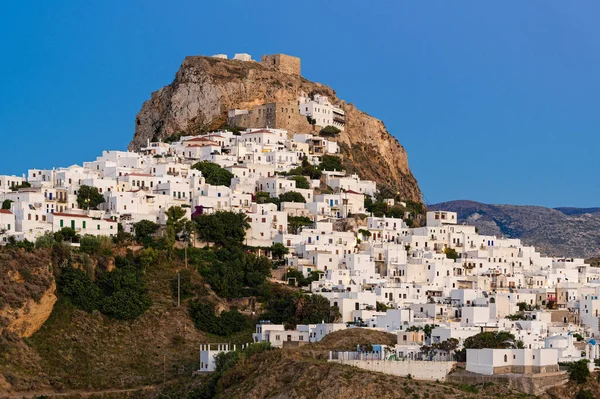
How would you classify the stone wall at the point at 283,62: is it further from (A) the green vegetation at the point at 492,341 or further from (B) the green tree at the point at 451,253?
(A) the green vegetation at the point at 492,341

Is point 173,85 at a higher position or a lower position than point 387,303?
higher

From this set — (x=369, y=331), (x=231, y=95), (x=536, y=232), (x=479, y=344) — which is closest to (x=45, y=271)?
(x=369, y=331)

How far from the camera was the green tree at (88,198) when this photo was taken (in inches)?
2970

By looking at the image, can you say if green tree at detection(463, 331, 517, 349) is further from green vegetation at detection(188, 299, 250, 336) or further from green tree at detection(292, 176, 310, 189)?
green tree at detection(292, 176, 310, 189)

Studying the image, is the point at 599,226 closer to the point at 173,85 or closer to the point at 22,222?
the point at 173,85

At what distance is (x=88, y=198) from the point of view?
75.7 meters

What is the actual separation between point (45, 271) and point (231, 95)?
3675cm

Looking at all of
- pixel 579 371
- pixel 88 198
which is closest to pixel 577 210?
pixel 88 198

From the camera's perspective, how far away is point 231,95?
326 ft

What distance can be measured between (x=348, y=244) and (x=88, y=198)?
1498cm

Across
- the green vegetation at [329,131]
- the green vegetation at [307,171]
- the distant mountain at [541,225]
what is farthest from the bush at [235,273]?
the distant mountain at [541,225]

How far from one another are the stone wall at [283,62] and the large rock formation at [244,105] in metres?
1.07

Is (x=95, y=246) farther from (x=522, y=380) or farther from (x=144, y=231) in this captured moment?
(x=522, y=380)

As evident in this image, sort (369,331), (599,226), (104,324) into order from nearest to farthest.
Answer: (369,331)
(104,324)
(599,226)
